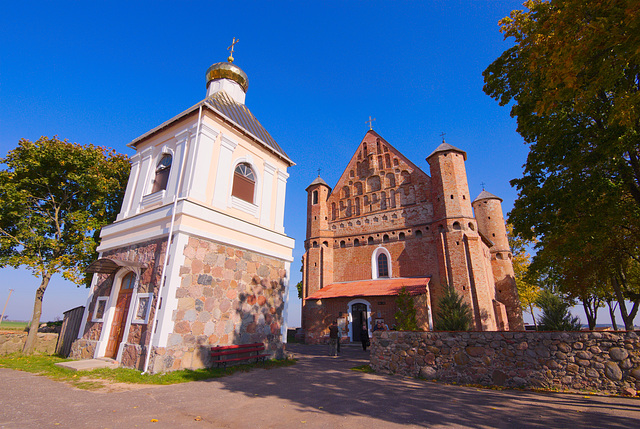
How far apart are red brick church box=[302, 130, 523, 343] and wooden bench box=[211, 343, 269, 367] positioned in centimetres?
1104

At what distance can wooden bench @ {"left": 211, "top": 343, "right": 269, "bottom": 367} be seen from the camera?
9023mm

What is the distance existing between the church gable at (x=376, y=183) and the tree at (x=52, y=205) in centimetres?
1778

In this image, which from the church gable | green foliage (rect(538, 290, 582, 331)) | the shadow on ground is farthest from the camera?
the church gable

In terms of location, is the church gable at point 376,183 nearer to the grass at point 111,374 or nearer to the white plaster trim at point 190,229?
the white plaster trim at point 190,229

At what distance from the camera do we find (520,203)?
10656 millimetres

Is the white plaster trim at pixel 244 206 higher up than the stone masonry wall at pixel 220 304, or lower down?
higher up

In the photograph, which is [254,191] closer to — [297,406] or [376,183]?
[297,406]

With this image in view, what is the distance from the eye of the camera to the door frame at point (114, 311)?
29.5ft

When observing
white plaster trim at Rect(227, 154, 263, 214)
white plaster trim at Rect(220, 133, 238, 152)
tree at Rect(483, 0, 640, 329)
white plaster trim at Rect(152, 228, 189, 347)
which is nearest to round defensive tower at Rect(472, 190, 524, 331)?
tree at Rect(483, 0, 640, 329)

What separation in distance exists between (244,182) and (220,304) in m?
4.89

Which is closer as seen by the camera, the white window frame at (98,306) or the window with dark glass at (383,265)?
the white window frame at (98,306)

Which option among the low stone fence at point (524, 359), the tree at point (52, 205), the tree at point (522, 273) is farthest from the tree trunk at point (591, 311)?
the tree at point (52, 205)

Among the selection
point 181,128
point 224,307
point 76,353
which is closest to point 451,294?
point 224,307

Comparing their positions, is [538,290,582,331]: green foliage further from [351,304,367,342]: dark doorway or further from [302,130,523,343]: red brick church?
[351,304,367,342]: dark doorway
